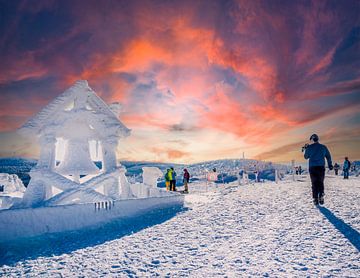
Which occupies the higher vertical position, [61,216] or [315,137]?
[315,137]

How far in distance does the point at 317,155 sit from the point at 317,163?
294 millimetres

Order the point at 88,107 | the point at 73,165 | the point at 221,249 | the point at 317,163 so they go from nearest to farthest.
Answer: the point at 221,249 → the point at 317,163 → the point at 88,107 → the point at 73,165

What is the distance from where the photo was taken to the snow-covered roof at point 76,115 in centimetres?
1004

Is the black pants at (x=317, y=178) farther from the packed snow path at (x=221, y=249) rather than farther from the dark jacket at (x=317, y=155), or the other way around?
the packed snow path at (x=221, y=249)

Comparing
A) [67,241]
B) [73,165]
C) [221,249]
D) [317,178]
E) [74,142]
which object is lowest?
[67,241]

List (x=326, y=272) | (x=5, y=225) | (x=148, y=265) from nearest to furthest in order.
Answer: (x=326, y=272) < (x=148, y=265) < (x=5, y=225)

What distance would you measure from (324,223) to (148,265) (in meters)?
4.86

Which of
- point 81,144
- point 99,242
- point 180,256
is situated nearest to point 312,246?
point 180,256

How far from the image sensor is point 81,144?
39.3ft

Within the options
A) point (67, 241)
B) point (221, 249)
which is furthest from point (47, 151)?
point (221, 249)

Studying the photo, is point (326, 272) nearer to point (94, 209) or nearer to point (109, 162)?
point (94, 209)

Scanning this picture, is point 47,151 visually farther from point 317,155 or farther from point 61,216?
point 317,155

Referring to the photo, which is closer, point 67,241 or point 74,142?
point 67,241

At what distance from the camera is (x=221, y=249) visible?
548 cm
